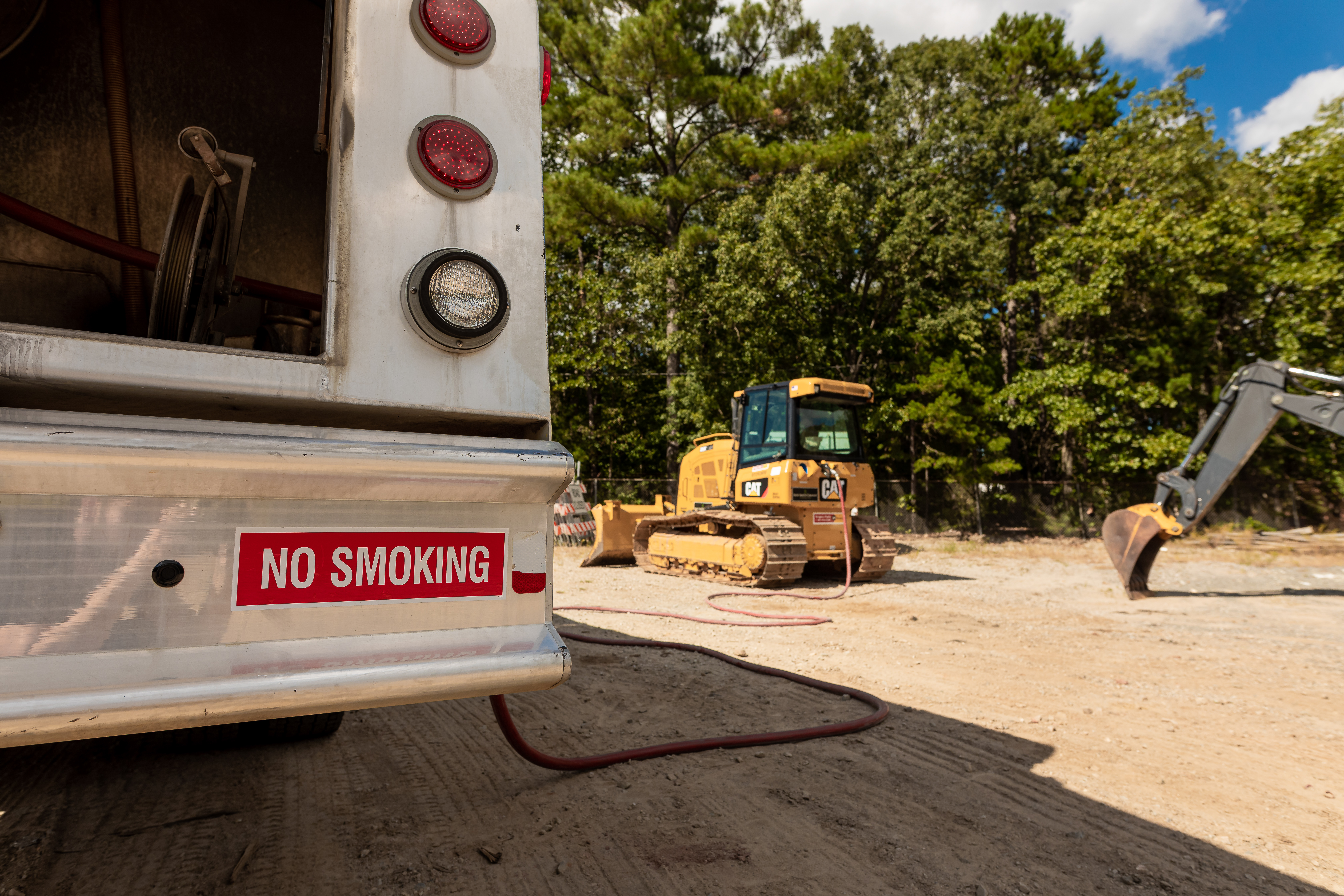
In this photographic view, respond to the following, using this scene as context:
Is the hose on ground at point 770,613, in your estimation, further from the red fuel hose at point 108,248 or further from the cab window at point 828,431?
the red fuel hose at point 108,248

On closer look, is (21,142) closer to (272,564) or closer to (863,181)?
(272,564)

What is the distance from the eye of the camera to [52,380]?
1330mm

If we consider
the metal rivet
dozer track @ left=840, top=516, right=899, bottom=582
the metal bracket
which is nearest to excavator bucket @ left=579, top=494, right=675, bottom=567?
dozer track @ left=840, top=516, right=899, bottom=582

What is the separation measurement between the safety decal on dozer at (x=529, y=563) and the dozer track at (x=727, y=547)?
813 cm

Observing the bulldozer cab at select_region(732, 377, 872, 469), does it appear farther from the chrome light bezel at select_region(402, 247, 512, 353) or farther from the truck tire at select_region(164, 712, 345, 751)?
the chrome light bezel at select_region(402, 247, 512, 353)

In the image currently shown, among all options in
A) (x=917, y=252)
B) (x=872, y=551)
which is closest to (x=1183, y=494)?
(x=872, y=551)

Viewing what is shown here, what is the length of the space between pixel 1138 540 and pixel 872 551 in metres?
3.45

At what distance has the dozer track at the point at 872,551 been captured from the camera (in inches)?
422

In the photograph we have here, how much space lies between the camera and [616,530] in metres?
13.6

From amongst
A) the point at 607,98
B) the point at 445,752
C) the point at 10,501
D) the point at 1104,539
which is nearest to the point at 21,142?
the point at 10,501

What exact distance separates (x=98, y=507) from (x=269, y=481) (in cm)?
27

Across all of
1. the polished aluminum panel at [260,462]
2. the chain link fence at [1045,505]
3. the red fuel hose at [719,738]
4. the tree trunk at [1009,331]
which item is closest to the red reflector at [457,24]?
the polished aluminum panel at [260,462]

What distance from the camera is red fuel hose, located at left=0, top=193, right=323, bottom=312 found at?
1.93 metres

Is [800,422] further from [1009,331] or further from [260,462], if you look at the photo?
[1009,331]
